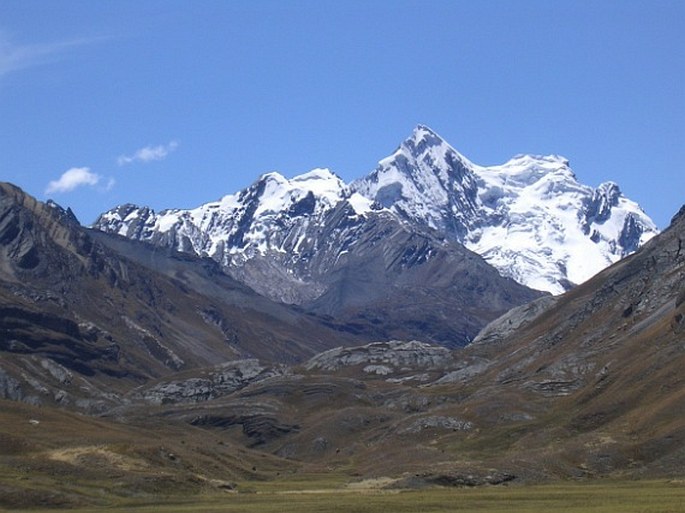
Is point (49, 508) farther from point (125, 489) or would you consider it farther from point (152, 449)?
point (152, 449)

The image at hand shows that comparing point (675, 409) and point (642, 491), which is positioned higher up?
point (675, 409)

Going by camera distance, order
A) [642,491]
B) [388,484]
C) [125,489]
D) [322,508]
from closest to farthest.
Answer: [322,508] → [642,491] → [125,489] → [388,484]

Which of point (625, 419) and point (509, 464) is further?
point (625, 419)

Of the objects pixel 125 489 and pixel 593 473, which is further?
pixel 593 473

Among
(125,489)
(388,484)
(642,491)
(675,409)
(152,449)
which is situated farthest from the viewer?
(675,409)

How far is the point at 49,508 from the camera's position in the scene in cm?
12362

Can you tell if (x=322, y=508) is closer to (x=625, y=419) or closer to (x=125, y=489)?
(x=125, y=489)

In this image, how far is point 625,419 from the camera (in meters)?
197

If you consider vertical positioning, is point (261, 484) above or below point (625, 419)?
below

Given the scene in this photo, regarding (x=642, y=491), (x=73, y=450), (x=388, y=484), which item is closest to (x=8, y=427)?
(x=73, y=450)

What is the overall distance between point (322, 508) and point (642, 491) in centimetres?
3586

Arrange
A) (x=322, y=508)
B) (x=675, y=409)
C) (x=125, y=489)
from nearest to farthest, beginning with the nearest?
(x=322, y=508)
(x=125, y=489)
(x=675, y=409)

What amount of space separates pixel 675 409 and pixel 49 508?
334 feet

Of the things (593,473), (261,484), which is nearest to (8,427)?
(261,484)
